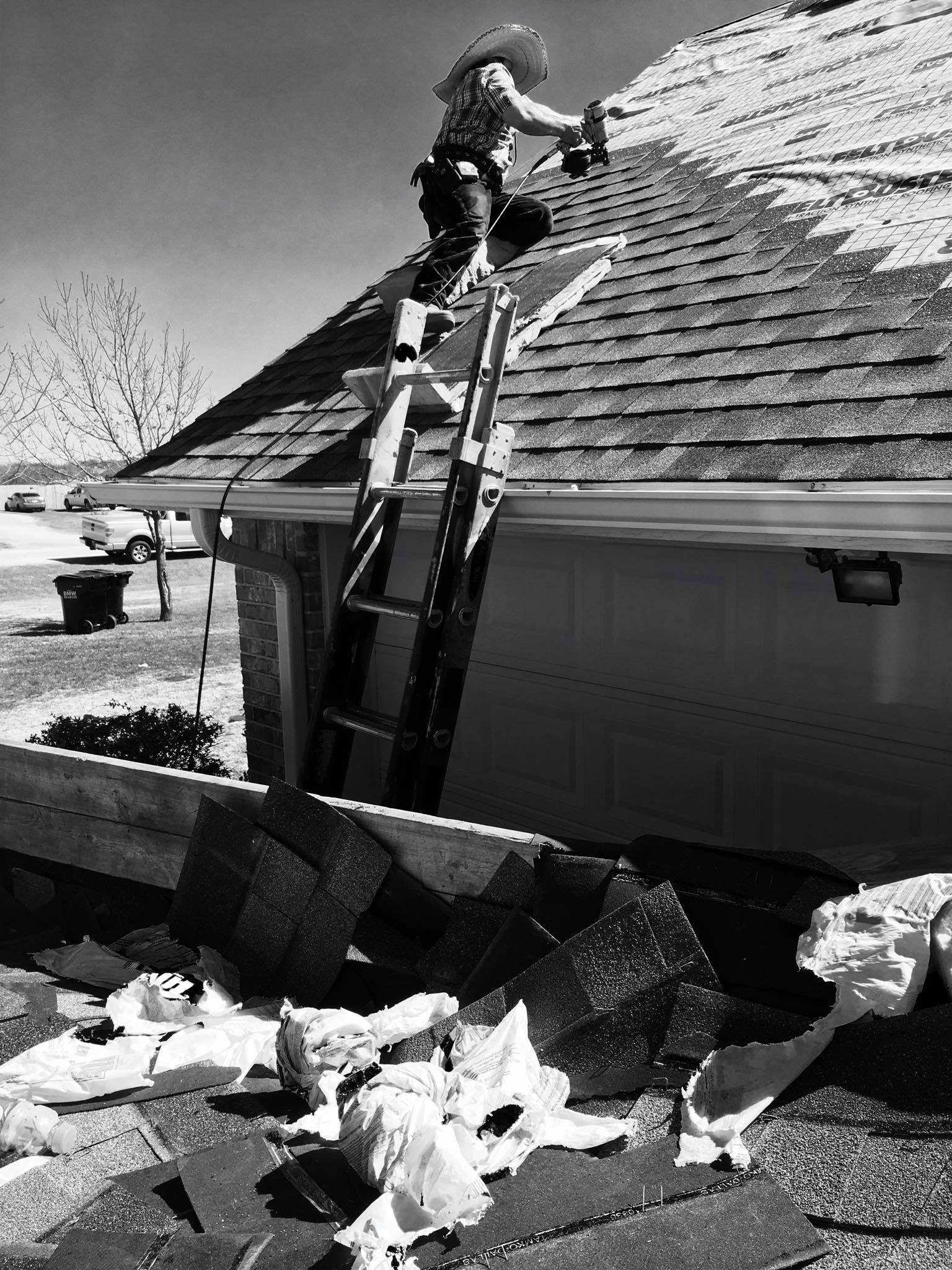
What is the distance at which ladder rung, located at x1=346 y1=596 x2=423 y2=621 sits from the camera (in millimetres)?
4098

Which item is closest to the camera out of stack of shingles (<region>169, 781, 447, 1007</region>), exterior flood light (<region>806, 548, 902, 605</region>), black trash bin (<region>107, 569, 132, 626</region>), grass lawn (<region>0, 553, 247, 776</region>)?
stack of shingles (<region>169, 781, 447, 1007</region>)

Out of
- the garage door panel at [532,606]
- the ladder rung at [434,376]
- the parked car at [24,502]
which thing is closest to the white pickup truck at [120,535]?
the parked car at [24,502]

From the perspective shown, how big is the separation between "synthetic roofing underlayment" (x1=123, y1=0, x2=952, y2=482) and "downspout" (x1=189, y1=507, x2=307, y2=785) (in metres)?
0.41

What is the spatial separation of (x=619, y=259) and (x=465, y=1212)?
4.97 meters

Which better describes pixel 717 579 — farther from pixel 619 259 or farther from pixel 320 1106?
pixel 320 1106

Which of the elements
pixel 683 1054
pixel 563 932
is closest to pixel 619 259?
pixel 563 932

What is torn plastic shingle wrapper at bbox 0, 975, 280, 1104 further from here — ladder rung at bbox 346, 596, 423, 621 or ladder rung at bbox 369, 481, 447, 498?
ladder rung at bbox 369, 481, 447, 498

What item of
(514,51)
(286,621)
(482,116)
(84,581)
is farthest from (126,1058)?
(84,581)

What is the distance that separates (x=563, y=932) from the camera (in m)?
2.88

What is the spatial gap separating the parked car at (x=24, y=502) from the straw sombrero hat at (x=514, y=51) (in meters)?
44.2

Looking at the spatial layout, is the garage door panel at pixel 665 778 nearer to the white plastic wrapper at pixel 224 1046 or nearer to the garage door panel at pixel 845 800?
the garage door panel at pixel 845 800

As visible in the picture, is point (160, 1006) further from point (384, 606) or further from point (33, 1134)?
point (384, 606)

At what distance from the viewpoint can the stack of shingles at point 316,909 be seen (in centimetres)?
318

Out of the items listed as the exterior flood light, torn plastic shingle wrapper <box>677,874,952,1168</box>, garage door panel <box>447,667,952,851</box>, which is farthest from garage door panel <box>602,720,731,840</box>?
torn plastic shingle wrapper <box>677,874,952,1168</box>
